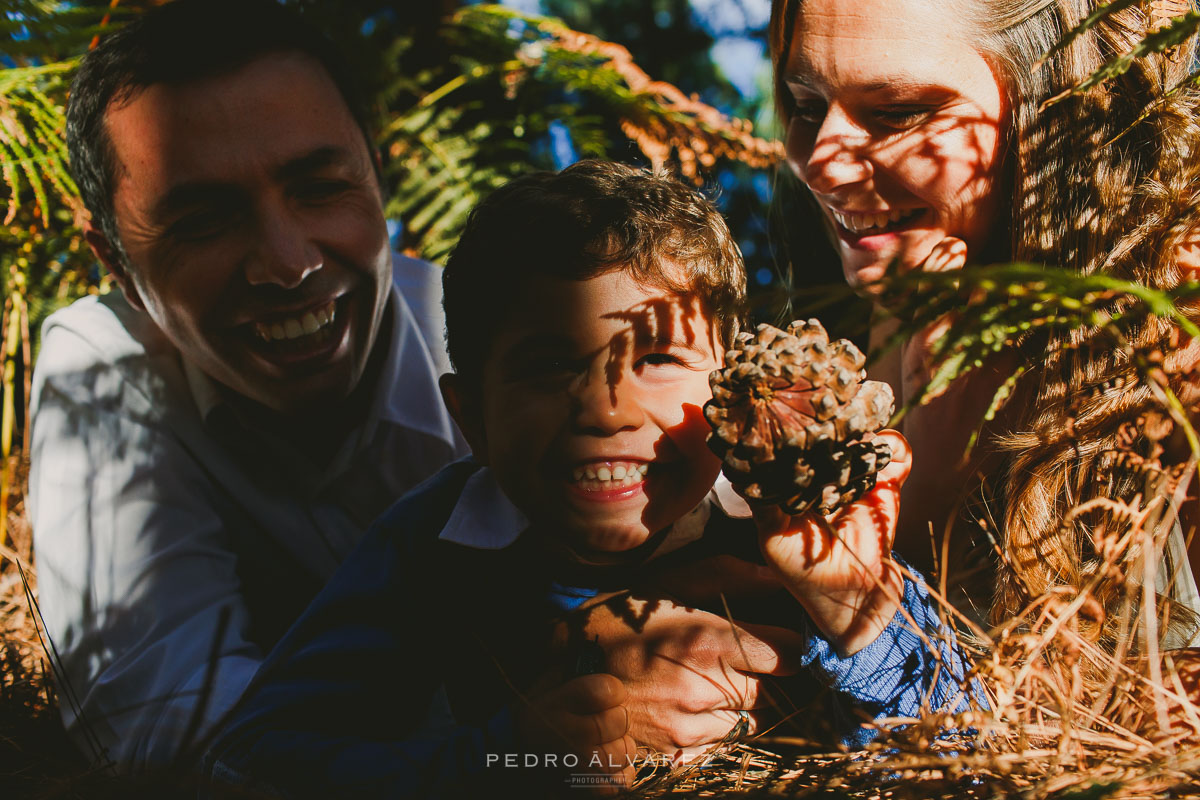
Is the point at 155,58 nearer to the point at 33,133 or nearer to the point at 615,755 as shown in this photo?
the point at 33,133

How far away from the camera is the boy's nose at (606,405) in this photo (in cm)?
132

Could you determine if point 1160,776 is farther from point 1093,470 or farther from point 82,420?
point 82,420

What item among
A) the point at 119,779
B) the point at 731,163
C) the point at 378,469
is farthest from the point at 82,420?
the point at 731,163

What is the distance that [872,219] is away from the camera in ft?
6.18

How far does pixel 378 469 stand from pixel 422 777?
1209mm

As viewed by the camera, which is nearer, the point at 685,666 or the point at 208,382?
the point at 685,666

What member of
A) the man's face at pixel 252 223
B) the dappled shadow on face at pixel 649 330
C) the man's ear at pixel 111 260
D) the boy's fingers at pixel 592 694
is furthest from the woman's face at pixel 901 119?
the man's ear at pixel 111 260

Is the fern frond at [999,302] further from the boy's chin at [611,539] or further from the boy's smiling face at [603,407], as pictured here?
the boy's chin at [611,539]

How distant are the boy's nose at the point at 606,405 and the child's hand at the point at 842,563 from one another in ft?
0.88

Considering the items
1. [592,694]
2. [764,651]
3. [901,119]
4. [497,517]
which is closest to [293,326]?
[497,517]

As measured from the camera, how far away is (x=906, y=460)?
1393 millimetres

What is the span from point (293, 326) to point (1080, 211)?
1.95m

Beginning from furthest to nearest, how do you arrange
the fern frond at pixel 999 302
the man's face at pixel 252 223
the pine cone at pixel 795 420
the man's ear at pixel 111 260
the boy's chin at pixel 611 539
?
the man's ear at pixel 111 260
the man's face at pixel 252 223
the boy's chin at pixel 611 539
the pine cone at pixel 795 420
the fern frond at pixel 999 302

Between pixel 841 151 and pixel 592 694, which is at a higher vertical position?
pixel 841 151
